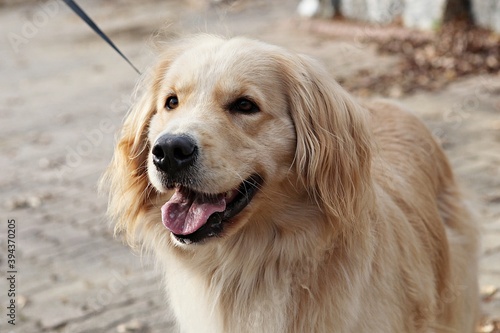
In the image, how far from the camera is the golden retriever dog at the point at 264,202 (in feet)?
10.8

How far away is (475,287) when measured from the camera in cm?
443

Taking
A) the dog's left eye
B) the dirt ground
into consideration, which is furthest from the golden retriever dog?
the dirt ground

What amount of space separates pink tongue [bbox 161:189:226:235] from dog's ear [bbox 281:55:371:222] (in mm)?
436

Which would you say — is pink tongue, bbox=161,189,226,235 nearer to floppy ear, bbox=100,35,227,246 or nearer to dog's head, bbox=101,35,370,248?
dog's head, bbox=101,35,370,248

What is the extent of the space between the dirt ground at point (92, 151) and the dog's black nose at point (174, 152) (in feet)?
4.04

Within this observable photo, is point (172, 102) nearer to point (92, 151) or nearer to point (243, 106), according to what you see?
point (243, 106)

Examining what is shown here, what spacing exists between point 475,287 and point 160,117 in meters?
2.15

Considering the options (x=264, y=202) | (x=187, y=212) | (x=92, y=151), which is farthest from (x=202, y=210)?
(x=92, y=151)

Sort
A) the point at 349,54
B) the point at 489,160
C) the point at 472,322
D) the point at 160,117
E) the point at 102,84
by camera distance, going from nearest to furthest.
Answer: the point at 160,117
the point at 472,322
the point at 489,160
the point at 349,54
the point at 102,84

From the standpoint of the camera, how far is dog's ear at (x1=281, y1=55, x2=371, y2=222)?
3.37 m

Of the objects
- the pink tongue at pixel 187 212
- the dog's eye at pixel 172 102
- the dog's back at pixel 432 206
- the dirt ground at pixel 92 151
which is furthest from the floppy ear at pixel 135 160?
the dog's back at pixel 432 206

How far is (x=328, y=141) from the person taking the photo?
339 centimetres

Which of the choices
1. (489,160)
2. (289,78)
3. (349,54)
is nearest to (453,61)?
(349,54)

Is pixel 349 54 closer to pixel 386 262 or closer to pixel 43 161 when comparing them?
pixel 43 161
